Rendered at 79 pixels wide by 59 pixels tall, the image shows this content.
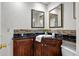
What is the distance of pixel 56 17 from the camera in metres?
1.69

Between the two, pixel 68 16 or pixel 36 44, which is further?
pixel 36 44

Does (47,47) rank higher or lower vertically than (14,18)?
lower

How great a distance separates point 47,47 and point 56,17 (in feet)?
1.60

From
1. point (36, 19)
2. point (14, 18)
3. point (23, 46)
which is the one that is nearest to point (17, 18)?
point (14, 18)

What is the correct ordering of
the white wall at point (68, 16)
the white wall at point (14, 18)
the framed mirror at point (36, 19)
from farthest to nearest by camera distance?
the framed mirror at point (36, 19) < the white wall at point (14, 18) < the white wall at point (68, 16)

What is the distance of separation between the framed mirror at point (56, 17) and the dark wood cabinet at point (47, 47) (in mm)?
238

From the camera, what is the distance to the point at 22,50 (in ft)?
5.69

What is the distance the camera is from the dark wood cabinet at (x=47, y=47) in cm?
162

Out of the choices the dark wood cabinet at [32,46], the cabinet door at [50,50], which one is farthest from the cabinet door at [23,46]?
the cabinet door at [50,50]

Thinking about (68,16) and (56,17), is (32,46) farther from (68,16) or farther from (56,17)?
(68,16)

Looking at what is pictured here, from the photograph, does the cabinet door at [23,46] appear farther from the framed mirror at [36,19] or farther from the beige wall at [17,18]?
the framed mirror at [36,19]

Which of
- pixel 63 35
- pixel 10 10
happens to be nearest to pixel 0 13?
pixel 10 10

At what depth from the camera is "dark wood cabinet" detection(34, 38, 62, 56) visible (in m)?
1.62

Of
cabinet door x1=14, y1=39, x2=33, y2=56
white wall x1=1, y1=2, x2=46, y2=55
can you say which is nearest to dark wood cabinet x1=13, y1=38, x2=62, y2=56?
cabinet door x1=14, y1=39, x2=33, y2=56
